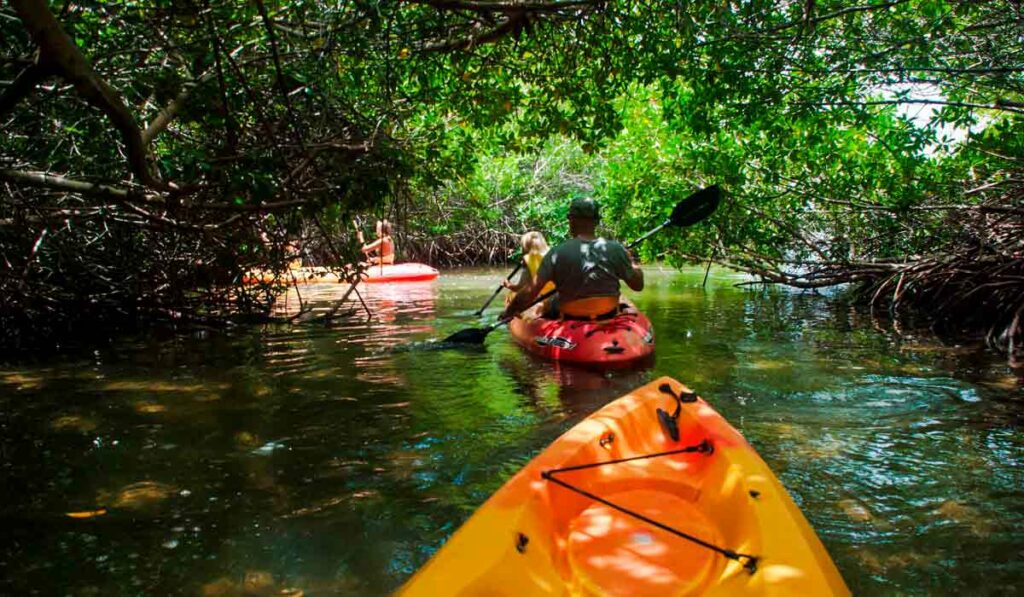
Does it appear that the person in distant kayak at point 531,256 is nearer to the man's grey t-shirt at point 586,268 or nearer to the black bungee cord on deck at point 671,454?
the man's grey t-shirt at point 586,268

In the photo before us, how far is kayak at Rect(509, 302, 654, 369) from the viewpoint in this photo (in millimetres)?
5883

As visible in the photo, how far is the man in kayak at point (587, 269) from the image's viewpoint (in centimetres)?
605

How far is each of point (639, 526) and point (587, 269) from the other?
3760mm

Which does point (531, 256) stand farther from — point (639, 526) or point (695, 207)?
point (639, 526)

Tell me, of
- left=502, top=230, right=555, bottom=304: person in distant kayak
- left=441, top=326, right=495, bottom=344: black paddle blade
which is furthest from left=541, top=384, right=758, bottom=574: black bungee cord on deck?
left=502, top=230, right=555, bottom=304: person in distant kayak

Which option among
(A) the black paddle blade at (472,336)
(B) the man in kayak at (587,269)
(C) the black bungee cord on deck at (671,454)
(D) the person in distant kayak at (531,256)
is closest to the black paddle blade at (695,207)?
(D) the person in distant kayak at (531,256)

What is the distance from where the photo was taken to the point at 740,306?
10898 mm

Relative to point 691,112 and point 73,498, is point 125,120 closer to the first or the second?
point 73,498

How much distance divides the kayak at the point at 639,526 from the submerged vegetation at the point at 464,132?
1.69 meters

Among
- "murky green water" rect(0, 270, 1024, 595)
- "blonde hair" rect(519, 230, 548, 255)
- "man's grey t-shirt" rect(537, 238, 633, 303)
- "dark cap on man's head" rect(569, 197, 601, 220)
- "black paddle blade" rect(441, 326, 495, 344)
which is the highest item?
"dark cap on man's head" rect(569, 197, 601, 220)

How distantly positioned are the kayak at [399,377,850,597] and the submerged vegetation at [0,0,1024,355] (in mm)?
1693

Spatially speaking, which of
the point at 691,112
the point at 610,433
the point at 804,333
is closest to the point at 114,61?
the point at 610,433

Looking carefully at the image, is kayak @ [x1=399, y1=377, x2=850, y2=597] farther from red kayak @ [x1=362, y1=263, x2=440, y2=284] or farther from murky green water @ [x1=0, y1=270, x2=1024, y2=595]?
red kayak @ [x1=362, y1=263, x2=440, y2=284]

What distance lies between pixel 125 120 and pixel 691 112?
602 cm
